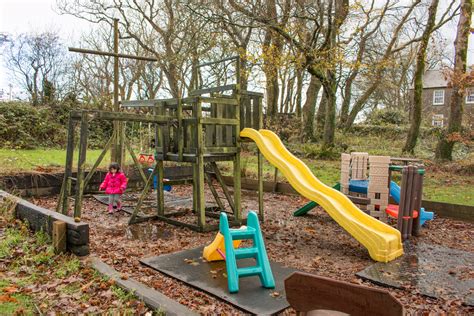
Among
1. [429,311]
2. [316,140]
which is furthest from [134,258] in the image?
[316,140]

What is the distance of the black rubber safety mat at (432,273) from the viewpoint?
4.07 metres

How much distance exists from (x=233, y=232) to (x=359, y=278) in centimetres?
158

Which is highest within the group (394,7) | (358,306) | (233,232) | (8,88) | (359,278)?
(394,7)

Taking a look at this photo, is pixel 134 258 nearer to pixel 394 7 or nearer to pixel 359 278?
pixel 359 278

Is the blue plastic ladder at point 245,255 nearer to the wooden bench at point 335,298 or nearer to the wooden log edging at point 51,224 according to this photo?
the wooden log edging at point 51,224

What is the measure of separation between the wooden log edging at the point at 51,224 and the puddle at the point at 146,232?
126 cm

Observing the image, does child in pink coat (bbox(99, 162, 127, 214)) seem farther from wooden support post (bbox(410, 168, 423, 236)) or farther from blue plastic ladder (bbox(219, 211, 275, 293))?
wooden support post (bbox(410, 168, 423, 236))

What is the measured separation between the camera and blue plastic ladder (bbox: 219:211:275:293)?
4020 millimetres

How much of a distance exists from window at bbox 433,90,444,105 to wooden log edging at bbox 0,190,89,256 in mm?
38041

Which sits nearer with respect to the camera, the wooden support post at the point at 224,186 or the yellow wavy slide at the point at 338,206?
the yellow wavy slide at the point at 338,206

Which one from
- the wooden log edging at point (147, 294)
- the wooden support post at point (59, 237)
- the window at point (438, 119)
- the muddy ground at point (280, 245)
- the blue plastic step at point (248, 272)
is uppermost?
Answer: the window at point (438, 119)

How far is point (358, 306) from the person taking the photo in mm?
1831

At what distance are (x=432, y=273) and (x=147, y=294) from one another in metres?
3.33

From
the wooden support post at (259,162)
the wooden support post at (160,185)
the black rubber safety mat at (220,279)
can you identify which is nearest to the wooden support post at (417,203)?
the wooden support post at (259,162)
